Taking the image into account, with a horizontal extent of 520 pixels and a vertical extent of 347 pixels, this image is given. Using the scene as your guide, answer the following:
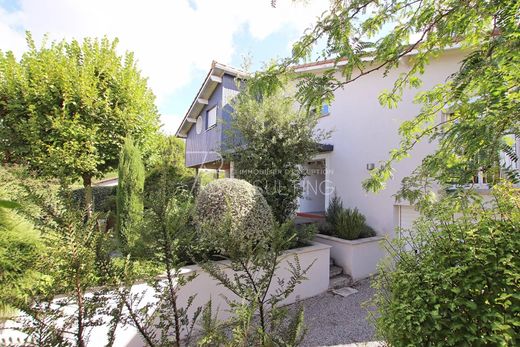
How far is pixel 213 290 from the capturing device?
5.07 metres

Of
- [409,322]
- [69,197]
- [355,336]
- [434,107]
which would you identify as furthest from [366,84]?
[69,197]

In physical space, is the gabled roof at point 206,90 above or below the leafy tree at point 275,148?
above

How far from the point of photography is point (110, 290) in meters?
1.77

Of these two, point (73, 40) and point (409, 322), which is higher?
point (73, 40)

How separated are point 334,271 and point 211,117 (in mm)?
10217

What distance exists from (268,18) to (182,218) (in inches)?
99.1

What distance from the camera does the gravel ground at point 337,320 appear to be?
4504 millimetres

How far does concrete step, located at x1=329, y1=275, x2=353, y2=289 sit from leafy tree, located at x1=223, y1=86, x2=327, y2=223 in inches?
82.5

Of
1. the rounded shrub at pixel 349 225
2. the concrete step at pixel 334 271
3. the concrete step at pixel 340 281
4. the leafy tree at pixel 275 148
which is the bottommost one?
the concrete step at pixel 340 281

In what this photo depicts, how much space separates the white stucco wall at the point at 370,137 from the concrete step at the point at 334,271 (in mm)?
2140

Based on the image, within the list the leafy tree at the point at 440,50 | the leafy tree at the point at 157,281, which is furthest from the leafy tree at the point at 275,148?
the leafy tree at the point at 157,281

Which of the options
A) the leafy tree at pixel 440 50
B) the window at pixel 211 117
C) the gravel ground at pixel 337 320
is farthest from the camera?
the window at pixel 211 117

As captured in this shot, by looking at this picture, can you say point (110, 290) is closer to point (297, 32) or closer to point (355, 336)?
point (297, 32)

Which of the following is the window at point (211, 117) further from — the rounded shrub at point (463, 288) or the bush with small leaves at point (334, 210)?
the rounded shrub at point (463, 288)
